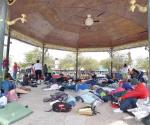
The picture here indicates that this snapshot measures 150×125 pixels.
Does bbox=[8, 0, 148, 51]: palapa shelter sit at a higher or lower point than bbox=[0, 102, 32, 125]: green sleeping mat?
higher

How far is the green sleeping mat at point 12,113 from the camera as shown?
4.32 m

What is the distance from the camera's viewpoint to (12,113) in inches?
185

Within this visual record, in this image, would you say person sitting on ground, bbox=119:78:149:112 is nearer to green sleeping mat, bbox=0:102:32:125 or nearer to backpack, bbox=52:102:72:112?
backpack, bbox=52:102:72:112

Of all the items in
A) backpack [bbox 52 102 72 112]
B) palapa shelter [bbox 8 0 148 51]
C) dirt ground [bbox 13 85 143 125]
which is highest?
palapa shelter [bbox 8 0 148 51]

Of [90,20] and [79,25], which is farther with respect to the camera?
[79,25]

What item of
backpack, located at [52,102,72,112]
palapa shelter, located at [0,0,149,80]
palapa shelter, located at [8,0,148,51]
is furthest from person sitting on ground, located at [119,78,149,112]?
palapa shelter, located at [8,0,148,51]

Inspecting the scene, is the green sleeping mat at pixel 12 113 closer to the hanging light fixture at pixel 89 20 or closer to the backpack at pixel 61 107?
the backpack at pixel 61 107

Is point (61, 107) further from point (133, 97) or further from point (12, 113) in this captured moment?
point (133, 97)

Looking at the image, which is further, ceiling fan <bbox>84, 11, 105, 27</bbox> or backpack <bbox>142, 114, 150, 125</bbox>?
ceiling fan <bbox>84, 11, 105, 27</bbox>

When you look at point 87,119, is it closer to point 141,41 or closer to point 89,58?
point 141,41

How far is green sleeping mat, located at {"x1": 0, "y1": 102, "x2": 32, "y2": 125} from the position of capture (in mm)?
4324

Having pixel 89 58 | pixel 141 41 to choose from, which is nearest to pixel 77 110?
pixel 141 41

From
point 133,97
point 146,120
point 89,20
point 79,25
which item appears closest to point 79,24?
point 79,25

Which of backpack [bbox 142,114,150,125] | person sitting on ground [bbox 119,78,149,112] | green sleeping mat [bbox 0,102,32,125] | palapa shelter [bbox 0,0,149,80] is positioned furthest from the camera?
palapa shelter [bbox 0,0,149,80]
